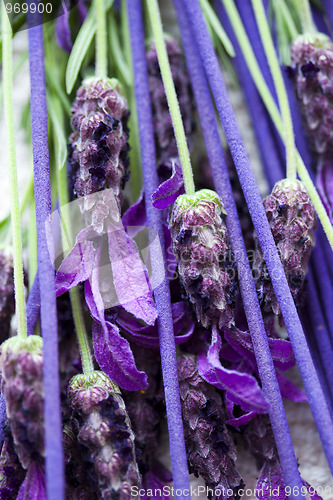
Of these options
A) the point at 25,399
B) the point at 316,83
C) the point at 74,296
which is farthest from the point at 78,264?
the point at 316,83

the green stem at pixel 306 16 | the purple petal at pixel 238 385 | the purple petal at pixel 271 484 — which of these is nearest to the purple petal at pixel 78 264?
the purple petal at pixel 238 385

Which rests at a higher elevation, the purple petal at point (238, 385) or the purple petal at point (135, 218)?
the purple petal at point (135, 218)

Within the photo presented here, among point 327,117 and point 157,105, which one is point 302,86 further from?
point 157,105

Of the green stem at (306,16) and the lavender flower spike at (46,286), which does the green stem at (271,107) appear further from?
the lavender flower spike at (46,286)

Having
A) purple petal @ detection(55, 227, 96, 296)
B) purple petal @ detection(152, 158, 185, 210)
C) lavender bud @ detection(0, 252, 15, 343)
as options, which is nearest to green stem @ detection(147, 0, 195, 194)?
purple petal @ detection(152, 158, 185, 210)

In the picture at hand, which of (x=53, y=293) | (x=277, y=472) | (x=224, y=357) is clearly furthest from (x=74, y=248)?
(x=277, y=472)

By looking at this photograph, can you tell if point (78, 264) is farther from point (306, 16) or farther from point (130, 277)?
point (306, 16)
